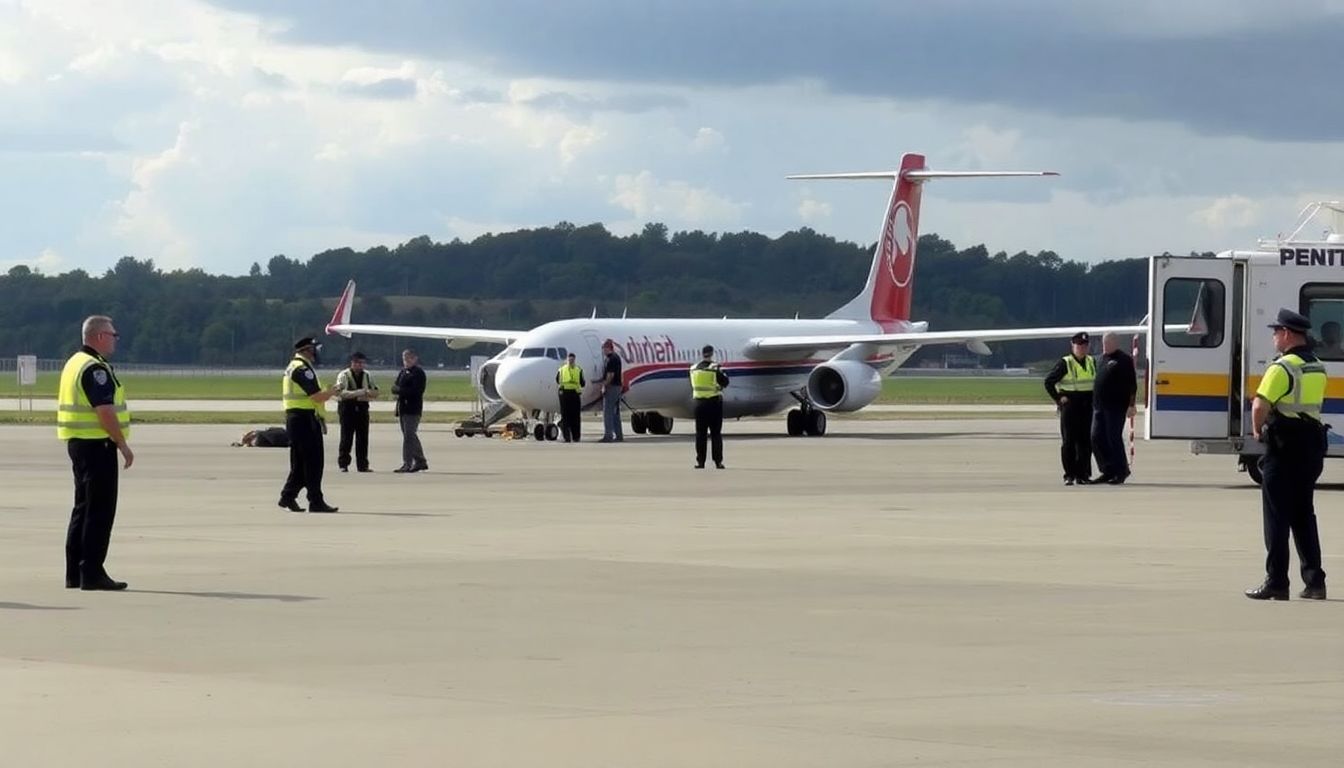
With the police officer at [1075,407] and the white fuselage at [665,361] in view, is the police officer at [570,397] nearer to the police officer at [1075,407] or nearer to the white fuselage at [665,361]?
the white fuselage at [665,361]

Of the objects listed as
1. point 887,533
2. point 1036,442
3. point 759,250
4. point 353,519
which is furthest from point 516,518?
point 759,250

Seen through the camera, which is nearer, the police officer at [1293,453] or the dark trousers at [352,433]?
the police officer at [1293,453]

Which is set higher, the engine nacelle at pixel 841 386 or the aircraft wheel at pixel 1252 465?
the engine nacelle at pixel 841 386

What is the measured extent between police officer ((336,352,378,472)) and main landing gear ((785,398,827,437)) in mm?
18912

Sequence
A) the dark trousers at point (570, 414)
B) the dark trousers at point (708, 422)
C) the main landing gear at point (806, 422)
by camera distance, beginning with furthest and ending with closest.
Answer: the main landing gear at point (806, 422)
the dark trousers at point (570, 414)
the dark trousers at point (708, 422)

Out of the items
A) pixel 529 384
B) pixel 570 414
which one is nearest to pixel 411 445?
pixel 570 414

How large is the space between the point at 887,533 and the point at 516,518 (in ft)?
12.3

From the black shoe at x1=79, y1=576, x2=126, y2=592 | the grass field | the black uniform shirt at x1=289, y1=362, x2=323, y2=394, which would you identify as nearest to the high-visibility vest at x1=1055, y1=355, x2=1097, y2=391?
the black uniform shirt at x1=289, y1=362, x2=323, y2=394

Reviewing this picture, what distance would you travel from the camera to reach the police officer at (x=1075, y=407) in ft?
95.5

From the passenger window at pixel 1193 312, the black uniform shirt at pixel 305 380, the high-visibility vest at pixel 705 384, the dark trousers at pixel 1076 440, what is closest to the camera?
the black uniform shirt at pixel 305 380

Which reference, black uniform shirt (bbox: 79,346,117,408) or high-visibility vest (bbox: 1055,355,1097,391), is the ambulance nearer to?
high-visibility vest (bbox: 1055,355,1097,391)

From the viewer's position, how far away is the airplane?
45.5 meters

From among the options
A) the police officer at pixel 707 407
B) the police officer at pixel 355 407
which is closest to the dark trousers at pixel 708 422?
the police officer at pixel 707 407

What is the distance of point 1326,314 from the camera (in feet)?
89.6
